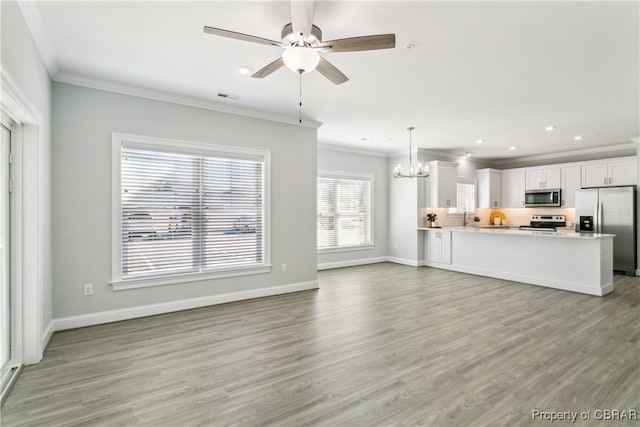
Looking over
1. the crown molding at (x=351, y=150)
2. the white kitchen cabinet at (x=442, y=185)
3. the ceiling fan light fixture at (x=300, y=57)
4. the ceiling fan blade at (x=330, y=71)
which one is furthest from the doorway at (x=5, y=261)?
the white kitchen cabinet at (x=442, y=185)

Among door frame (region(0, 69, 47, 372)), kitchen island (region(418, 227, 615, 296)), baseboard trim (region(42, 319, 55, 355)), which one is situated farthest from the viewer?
kitchen island (region(418, 227, 615, 296))

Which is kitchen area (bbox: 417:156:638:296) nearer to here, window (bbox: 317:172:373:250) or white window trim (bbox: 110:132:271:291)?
window (bbox: 317:172:373:250)

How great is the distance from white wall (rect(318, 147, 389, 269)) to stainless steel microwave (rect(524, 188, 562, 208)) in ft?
11.7

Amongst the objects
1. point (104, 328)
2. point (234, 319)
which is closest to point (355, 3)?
point (234, 319)

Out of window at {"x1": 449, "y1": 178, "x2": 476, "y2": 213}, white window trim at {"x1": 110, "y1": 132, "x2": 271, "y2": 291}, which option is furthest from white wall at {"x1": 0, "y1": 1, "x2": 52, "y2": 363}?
window at {"x1": 449, "y1": 178, "x2": 476, "y2": 213}

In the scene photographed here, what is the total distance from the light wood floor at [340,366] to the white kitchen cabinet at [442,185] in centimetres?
349

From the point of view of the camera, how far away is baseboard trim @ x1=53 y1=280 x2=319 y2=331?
3.51 meters

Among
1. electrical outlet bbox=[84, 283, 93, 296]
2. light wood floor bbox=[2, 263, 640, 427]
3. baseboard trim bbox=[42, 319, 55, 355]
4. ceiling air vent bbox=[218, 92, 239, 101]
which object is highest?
ceiling air vent bbox=[218, 92, 239, 101]

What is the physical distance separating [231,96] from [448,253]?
18.1 feet

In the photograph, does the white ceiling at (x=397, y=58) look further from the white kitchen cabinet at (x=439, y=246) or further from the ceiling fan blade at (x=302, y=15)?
the white kitchen cabinet at (x=439, y=246)

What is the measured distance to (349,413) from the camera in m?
2.07

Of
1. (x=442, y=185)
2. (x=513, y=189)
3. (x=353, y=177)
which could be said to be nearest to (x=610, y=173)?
(x=513, y=189)

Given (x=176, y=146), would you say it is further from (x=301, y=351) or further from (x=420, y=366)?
(x=420, y=366)

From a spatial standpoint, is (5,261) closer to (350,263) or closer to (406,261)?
(350,263)
